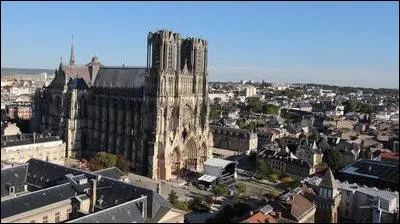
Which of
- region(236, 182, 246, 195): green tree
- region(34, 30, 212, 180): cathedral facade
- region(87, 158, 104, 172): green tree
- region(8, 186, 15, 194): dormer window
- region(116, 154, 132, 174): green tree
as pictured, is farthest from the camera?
region(34, 30, 212, 180): cathedral facade

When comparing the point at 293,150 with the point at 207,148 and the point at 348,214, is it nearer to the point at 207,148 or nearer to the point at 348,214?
Answer: the point at 207,148

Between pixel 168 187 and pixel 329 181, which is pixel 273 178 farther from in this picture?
pixel 329 181

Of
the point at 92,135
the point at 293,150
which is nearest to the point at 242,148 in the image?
the point at 293,150

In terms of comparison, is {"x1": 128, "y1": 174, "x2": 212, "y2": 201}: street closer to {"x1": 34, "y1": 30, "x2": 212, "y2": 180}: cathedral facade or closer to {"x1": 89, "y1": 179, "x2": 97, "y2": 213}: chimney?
{"x1": 34, "y1": 30, "x2": 212, "y2": 180}: cathedral facade

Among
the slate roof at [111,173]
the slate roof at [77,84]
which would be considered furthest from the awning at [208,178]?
the slate roof at [77,84]

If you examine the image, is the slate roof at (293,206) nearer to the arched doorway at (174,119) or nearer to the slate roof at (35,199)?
the slate roof at (35,199)

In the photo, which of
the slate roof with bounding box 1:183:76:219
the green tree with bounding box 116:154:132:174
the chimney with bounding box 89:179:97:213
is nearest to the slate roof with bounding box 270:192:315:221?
the chimney with bounding box 89:179:97:213

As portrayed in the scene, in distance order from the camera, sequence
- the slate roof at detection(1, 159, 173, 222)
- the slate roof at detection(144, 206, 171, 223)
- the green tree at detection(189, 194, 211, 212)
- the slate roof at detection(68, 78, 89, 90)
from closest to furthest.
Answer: the slate roof at detection(144, 206, 171, 223) → the slate roof at detection(1, 159, 173, 222) → the green tree at detection(189, 194, 211, 212) → the slate roof at detection(68, 78, 89, 90)
